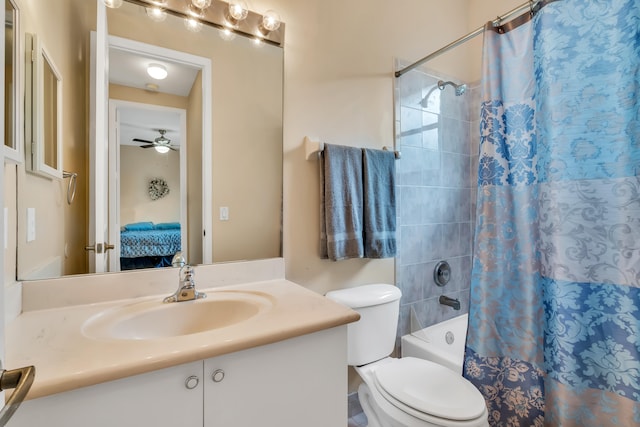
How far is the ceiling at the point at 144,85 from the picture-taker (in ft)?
3.77

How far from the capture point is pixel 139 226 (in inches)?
47.2

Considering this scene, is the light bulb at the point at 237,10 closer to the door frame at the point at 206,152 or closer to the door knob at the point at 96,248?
the door frame at the point at 206,152

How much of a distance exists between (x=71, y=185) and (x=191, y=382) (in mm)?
823

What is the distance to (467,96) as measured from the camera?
225 cm

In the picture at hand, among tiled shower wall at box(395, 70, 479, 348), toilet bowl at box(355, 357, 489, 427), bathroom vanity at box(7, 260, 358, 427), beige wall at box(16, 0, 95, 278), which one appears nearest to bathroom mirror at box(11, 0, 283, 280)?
beige wall at box(16, 0, 95, 278)

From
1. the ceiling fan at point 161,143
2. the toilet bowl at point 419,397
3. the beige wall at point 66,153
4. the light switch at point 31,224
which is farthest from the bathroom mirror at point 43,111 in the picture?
the toilet bowl at point 419,397

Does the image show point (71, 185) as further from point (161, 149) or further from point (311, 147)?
point (311, 147)

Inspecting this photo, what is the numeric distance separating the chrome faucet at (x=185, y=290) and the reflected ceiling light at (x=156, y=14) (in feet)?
3.24

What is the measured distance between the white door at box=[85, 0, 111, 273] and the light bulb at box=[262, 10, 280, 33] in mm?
621

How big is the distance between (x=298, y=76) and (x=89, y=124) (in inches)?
35.9

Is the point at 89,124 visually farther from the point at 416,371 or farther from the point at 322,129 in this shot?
the point at 416,371

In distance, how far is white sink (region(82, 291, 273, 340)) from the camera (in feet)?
3.12

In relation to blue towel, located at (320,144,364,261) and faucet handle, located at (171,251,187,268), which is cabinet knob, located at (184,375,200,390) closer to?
faucet handle, located at (171,251,187,268)

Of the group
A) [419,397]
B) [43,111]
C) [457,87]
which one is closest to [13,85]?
[43,111]
